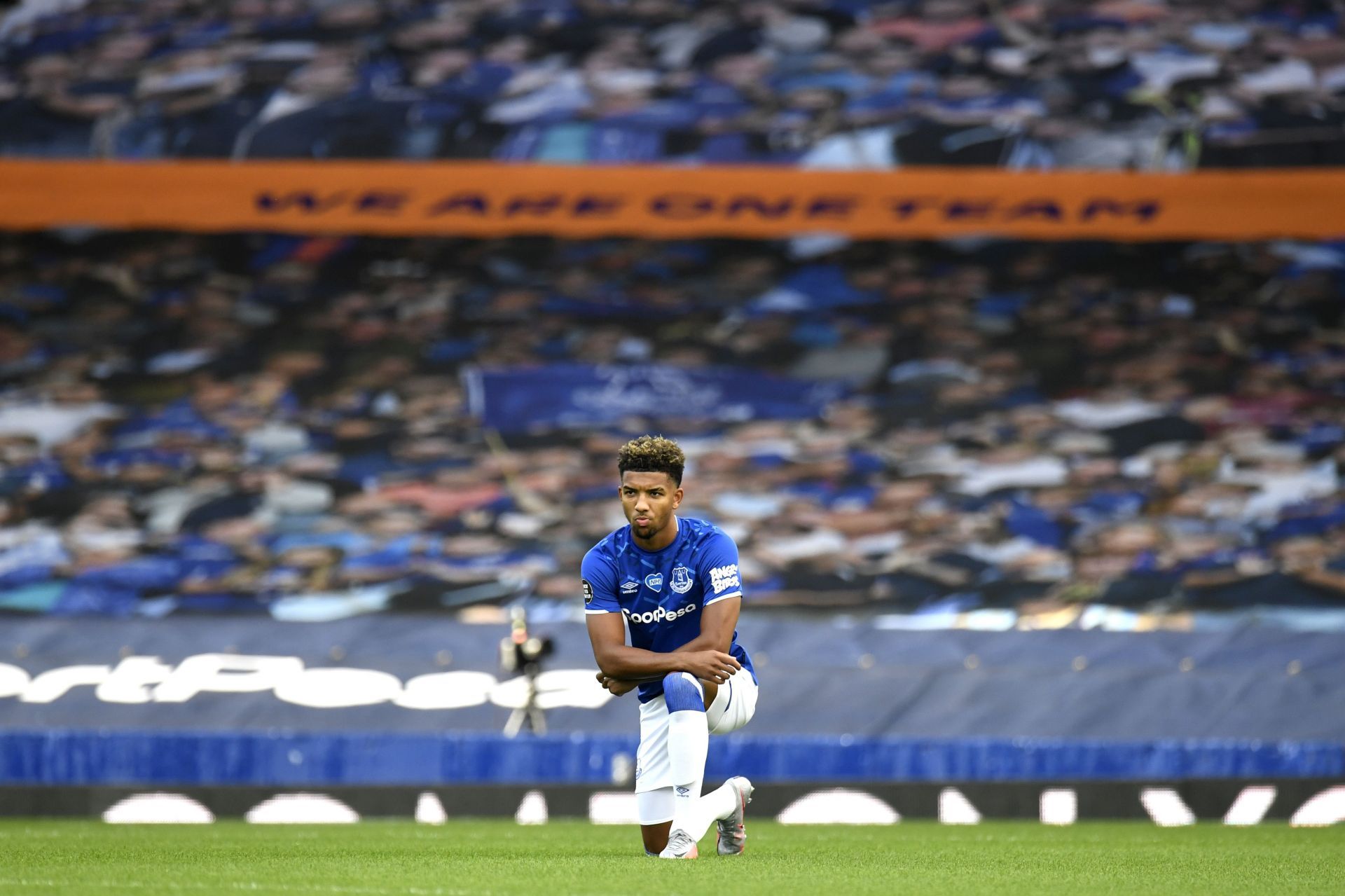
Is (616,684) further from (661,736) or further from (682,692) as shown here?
(682,692)

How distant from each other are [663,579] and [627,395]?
10200mm

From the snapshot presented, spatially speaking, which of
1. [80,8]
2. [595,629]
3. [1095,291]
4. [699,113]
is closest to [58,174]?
[80,8]

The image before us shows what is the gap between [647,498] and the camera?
5.85 m

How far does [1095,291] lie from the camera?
1703 cm

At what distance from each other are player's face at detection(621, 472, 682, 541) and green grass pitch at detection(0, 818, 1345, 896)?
1.09 m

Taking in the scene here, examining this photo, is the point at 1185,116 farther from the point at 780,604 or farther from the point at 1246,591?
the point at 780,604

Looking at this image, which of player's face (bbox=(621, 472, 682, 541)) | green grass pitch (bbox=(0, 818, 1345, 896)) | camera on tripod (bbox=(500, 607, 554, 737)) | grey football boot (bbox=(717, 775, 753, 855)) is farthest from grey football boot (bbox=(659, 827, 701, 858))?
camera on tripod (bbox=(500, 607, 554, 737))

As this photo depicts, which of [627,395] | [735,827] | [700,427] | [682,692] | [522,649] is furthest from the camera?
[627,395]

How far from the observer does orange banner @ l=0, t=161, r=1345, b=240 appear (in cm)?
1504

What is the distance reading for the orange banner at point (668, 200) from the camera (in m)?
15.0

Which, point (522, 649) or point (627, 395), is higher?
point (627, 395)

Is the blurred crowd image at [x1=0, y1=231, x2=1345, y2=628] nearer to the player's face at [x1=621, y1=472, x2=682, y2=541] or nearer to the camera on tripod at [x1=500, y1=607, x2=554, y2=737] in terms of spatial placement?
the camera on tripod at [x1=500, y1=607, x2=554, y2=737]

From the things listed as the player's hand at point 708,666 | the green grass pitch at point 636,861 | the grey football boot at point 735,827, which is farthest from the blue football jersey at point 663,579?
the green grass pitch at point 636,861

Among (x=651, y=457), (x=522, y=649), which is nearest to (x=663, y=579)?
(x=651, y=457)
